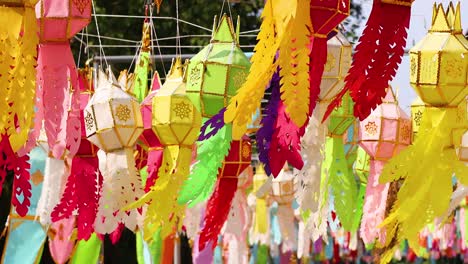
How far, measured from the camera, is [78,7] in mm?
9438

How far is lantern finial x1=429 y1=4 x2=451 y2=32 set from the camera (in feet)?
31.8

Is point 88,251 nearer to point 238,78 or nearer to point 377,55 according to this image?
point 238,78

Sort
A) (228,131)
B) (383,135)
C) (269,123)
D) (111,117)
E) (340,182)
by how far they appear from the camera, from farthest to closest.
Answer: (383,135)
(111,117)
(340,182)
(228,131)
(269,123)

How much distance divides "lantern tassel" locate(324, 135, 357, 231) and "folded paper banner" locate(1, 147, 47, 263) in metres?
3.33

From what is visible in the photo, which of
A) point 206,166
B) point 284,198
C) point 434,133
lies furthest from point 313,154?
point 284,198

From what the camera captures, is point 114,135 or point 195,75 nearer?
point 195,75

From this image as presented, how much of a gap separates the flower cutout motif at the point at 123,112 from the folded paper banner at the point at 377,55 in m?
4.17

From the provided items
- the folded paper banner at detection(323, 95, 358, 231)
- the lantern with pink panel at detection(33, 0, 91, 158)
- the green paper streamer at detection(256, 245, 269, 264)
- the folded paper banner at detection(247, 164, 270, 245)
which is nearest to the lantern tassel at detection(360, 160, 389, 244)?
the folded paper banner at detection(323, 95, 358, 231)

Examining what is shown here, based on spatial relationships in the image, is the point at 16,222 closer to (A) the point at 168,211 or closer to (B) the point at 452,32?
(A) the point at 168,211

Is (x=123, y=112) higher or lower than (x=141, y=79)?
lower

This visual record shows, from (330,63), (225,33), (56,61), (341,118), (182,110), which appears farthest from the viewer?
(341,118)

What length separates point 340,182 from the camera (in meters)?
11.4

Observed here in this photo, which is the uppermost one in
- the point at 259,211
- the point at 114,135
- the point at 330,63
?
the point at 330,63

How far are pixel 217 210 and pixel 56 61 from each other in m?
3.04
